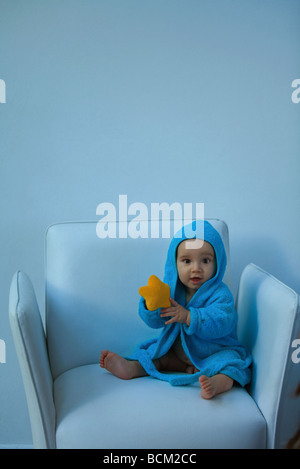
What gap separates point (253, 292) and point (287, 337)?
0.97ft

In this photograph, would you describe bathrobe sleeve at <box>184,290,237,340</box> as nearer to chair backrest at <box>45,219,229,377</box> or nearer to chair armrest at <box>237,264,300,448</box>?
chair armrest at <box>237,264,300,448</box>

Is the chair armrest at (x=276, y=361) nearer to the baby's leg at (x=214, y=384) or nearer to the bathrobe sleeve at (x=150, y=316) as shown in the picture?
the baby's leg at (x=214, y=384)

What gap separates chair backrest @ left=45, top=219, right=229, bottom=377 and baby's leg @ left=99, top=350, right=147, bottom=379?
150mm

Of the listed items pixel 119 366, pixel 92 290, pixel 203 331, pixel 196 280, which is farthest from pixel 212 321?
pixel 92 290

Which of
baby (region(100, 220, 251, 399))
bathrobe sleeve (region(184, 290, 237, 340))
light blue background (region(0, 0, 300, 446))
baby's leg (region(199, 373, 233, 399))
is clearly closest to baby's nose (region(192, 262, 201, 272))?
baby (region(100, 220, 251, 399))

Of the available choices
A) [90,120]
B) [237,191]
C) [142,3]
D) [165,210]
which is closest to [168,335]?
[165,210]

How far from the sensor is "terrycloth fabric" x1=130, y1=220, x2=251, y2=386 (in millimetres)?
1293

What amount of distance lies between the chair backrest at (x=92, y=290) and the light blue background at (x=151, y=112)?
260 mm

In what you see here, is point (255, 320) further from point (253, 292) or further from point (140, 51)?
point (140, 51)

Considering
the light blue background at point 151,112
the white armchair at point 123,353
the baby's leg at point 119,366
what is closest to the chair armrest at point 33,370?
the white armchair at point 123,353

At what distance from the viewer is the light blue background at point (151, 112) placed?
178cm

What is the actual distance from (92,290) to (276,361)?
62 cm

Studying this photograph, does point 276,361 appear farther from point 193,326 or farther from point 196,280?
point 196,280

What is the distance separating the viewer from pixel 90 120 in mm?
1792
